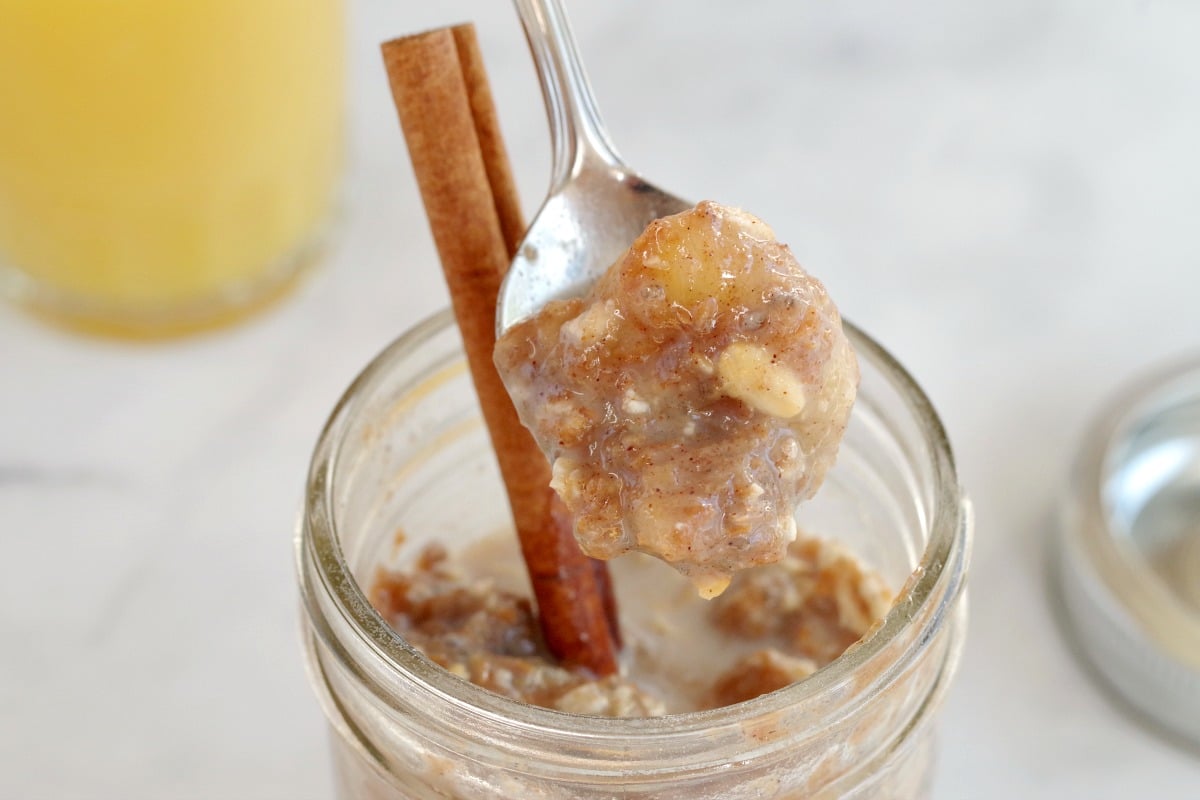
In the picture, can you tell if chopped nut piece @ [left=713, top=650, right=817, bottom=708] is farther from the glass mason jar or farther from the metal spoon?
the metal spoon

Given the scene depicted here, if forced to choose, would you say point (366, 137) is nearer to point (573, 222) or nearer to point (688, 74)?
point (688, 74)

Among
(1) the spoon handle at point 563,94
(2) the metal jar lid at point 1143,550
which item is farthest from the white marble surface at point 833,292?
(1) the spoon handle at point 563,94

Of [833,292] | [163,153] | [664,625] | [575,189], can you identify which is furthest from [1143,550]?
[163,153]

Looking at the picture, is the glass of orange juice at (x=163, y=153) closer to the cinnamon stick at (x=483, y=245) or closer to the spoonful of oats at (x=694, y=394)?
the cinnamon stick at (x=483, y=245)

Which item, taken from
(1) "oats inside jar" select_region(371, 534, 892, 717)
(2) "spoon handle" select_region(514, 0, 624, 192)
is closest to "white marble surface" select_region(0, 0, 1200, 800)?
(1) "oats inside jar" select_region(371, 534, 892, 717)

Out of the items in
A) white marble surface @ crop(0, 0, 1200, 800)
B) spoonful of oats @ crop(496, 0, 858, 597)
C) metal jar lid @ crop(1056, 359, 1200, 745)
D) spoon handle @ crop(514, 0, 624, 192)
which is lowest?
metal jar lid @ crop(1056, 359, 1200, 745)

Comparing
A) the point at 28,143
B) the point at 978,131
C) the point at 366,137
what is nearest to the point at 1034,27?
the point at 978,131
